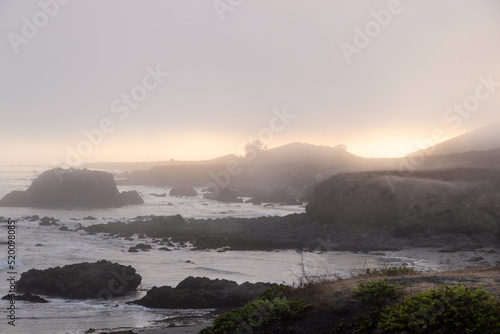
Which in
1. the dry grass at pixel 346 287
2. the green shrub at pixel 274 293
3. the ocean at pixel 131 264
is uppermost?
the dry grass at pixel 346 287

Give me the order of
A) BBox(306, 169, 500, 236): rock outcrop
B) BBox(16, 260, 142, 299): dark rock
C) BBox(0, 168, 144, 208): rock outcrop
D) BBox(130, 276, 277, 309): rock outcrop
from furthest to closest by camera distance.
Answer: BBox(0, 168, 144, 208): rock outcrop < BBox(306, 169, 500, 236): rock outcrop < BBox(16, 260, 142, 299): dark rock < BBox(130, 276, 277, 309): rock outcrop

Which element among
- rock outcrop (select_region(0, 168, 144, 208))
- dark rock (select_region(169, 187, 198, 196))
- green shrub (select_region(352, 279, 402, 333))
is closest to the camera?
green shrub (select_region(352, 279, 402, 333))

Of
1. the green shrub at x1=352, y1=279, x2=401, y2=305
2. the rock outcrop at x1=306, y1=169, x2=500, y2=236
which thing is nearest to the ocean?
the green shrub at x1=352, y1=279, x2=401, y2=305

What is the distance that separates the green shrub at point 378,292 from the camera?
1106 cm

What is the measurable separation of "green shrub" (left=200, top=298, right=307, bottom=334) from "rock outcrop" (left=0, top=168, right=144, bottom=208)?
68.6 meters

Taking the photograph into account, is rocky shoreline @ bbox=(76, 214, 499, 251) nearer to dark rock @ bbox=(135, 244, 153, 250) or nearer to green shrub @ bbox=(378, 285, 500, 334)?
dark rock @ bbox=(135, 244, 153, 250)

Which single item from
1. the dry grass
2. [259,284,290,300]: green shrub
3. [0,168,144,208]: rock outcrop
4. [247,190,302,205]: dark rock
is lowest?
[247,190,302,205]: dark rock

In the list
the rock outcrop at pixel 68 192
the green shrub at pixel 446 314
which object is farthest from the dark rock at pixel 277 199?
the green shrub at pixel 446 314

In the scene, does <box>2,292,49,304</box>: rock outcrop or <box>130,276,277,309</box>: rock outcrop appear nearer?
<box>130,276,277,309</box>: rock outcrop

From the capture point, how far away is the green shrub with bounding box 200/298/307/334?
38.0ft

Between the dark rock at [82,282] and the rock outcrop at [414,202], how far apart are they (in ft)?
80.4

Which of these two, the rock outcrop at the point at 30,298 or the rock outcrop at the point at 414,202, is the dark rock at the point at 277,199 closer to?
the rock outcrop at the point at 414,202

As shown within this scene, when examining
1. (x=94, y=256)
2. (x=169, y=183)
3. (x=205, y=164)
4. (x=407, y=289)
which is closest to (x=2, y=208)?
(x=94, y=256)

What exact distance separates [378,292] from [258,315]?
110 inches
